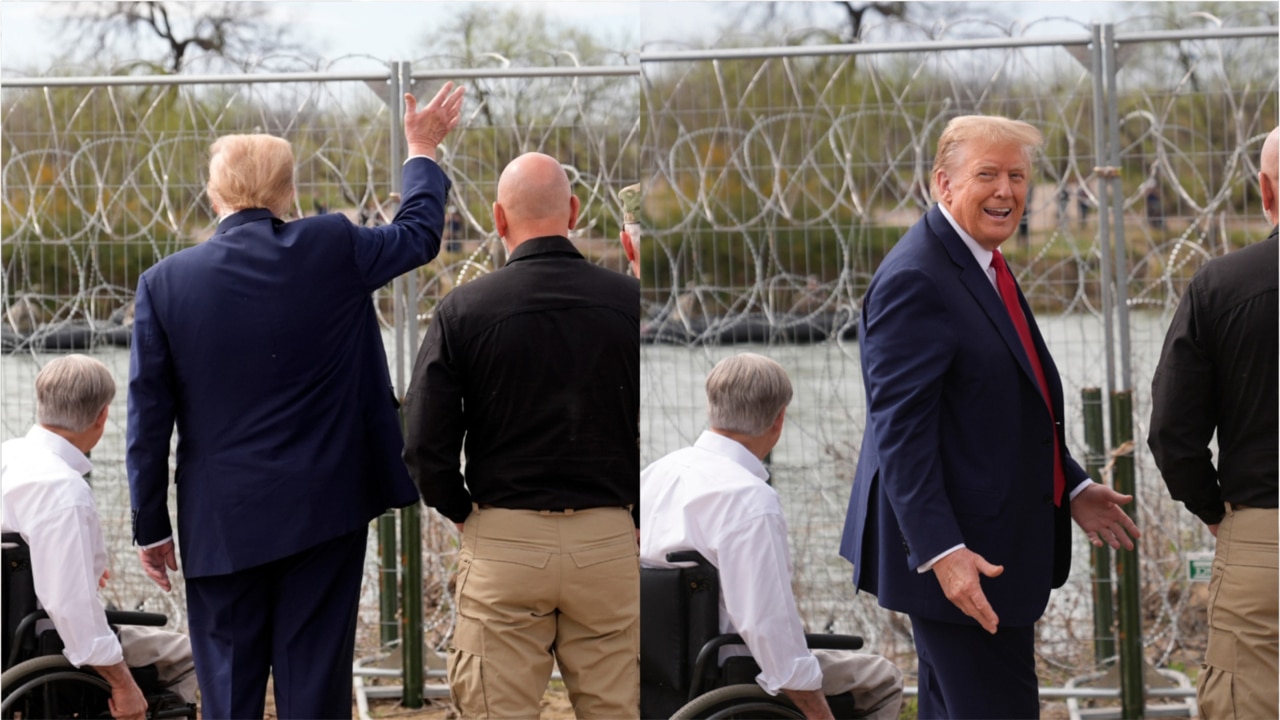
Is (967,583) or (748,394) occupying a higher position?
(748,394)

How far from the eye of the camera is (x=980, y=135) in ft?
9.61

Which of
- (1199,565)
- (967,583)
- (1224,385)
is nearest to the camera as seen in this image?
(967,583)

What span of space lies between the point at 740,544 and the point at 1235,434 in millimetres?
1153

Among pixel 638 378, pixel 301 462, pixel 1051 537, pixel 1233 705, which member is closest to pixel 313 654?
pixel 301 462

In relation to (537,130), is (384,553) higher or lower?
lower

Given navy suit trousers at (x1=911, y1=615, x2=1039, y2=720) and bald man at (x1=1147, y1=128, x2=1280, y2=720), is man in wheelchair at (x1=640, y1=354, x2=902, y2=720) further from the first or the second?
bald man at (x1=1147, y1=128, x2=1280, y2=720)

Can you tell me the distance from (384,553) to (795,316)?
1595 mm

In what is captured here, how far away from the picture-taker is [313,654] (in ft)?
10.7

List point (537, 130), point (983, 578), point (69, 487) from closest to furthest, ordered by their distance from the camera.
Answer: point (983, 578)
point (69, 487)
point (537, 130)

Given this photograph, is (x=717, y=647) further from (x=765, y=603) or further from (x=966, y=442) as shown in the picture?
(x=966, y=442)

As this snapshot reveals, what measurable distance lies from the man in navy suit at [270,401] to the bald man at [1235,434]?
1.73 meters

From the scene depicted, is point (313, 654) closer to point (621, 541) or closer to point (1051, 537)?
point (621, 541)

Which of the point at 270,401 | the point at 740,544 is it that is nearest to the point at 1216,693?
the point at 740,544

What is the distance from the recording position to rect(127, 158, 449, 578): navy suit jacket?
10.3 feet
